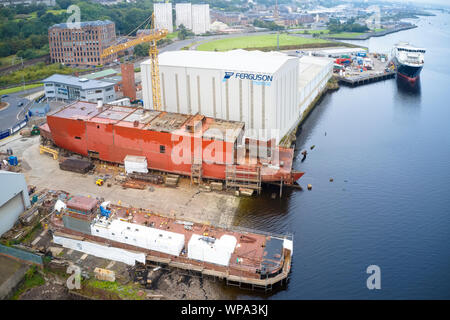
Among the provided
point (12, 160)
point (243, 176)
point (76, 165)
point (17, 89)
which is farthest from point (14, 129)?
point (243, 176)

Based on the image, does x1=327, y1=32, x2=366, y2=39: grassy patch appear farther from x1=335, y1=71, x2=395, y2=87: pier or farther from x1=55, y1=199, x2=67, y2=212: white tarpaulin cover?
x1=55, y1=199, x2=67, y2=212: white tarpaulin cover

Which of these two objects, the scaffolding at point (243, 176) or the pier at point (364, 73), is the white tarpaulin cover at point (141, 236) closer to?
the scaffolding at point (243, 176)

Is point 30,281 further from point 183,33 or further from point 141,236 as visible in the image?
point 183,33

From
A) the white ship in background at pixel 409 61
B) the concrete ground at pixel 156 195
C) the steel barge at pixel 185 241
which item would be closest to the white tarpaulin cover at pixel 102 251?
the steel barge at pixel 185 241

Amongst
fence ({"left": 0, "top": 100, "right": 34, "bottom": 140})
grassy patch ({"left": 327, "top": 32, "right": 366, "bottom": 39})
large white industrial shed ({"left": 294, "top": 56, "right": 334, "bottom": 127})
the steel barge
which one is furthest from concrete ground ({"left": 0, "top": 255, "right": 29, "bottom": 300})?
grassy patch ({"left": 327, "top": 32, "right": 366, "bottom": 39})

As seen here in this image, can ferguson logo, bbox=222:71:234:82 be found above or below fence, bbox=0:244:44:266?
above
